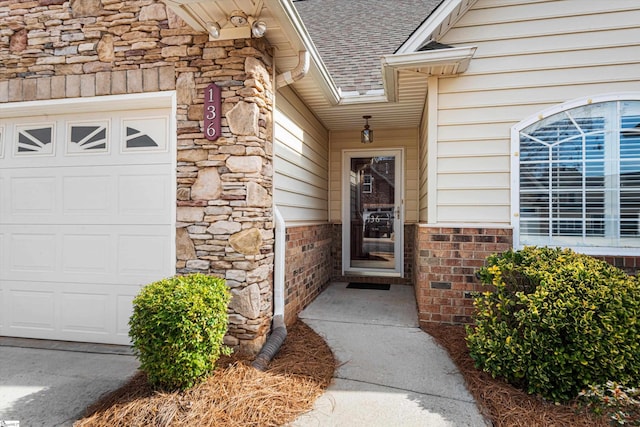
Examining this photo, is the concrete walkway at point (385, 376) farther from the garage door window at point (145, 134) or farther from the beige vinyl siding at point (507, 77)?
the garage door window at point (145, 134)

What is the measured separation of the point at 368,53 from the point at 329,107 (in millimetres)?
1384

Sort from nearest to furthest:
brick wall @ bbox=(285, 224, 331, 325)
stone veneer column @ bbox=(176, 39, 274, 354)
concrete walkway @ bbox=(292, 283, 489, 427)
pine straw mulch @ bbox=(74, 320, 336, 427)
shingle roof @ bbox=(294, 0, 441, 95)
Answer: pine straw mulch @ bbox=(74, 320, 336, 427) → concrete walkway @ bbox=(292, 283, 489, 427) → stone veneer column @ bbox=(176, 39, 274, 354) → brick wall @ bbox=(285, 224, 331, 325) → shingle roof @ bbox=(294, 0, 441, 95)

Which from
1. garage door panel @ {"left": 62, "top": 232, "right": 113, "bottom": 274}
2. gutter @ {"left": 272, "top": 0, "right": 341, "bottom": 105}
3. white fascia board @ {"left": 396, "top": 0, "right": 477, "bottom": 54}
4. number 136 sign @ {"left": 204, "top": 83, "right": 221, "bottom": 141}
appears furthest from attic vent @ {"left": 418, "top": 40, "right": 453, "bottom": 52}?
garage door panel @ {"left": 62, "top": 232, "right": 113, "bottom": 274}

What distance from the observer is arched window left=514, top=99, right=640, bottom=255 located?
3621mm

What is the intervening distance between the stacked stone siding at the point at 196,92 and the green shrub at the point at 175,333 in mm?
606

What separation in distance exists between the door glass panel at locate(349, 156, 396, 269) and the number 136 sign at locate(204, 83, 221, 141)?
3.69 m

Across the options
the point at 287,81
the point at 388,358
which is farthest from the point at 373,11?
the point at 388,358

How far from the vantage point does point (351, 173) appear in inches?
262

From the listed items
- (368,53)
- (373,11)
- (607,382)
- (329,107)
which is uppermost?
(373,11)

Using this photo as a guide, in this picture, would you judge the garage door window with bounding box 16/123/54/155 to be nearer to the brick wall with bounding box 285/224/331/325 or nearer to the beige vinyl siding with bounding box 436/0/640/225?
the brick wall with bounding box 285/224/331/325

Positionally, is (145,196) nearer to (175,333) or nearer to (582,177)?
(175,333)

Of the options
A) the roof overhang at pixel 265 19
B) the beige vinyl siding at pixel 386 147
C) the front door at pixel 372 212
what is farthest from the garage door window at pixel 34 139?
the front door at pixel 372 212

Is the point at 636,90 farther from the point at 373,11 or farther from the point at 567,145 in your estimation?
the point at 373,11

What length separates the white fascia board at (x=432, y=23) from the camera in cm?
362
